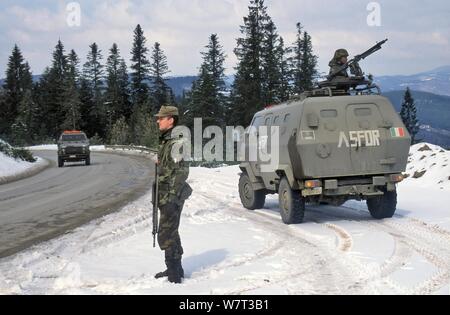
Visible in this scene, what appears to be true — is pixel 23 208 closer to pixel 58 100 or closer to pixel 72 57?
pixel 58 100

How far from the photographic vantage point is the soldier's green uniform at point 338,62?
10445 mm

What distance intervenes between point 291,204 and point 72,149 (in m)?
23.4

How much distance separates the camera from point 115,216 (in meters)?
10.5

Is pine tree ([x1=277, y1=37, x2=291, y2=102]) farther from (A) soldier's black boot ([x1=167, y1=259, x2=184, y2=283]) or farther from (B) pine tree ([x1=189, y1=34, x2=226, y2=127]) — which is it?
(A) soldier's black boot ([x1=167, y1=259, x2=184, y2=283])

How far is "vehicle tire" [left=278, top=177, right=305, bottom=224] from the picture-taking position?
8.95 metres

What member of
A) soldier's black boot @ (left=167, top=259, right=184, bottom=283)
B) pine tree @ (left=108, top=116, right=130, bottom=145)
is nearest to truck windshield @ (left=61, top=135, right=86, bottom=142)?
pine tree @ (left=108, top=116, right=130, bottom=145)

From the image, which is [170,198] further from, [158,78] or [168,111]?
[158,78]

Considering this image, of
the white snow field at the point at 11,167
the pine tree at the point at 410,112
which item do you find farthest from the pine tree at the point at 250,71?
the pine tree at the point at 410,112

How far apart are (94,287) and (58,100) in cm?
8301

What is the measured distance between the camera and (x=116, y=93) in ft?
252

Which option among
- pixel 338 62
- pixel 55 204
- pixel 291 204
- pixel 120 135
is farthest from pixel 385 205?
pixel 120 135

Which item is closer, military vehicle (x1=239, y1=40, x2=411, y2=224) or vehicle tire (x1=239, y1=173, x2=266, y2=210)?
military vehicle (x1=239, y1=40, x2=411, y2=224)

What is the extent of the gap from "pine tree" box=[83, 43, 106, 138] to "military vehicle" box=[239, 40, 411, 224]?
240ft
